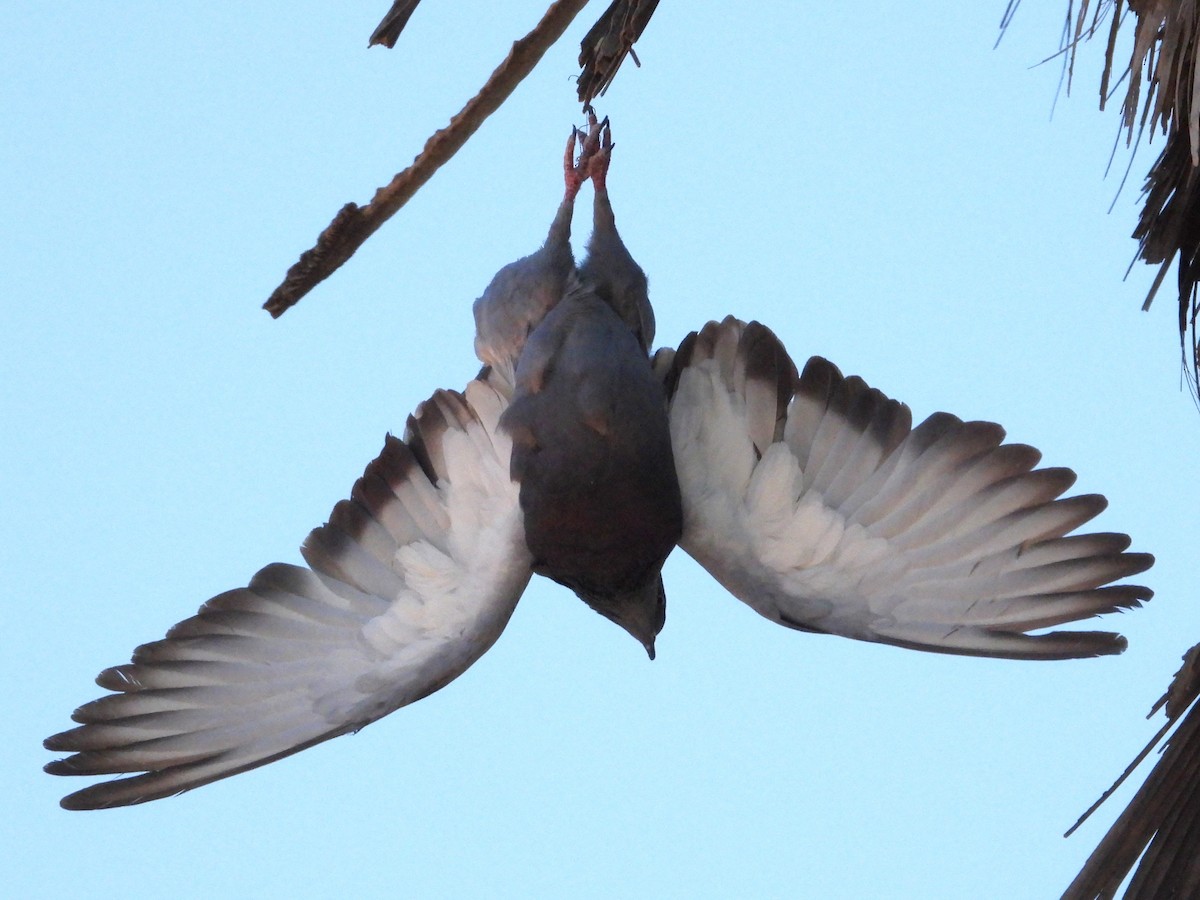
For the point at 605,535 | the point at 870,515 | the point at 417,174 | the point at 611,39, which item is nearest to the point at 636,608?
the point at 605,535

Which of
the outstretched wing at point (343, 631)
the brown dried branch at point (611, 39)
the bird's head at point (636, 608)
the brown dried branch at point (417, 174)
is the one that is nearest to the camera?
the brown dried branch at point (417, 174)

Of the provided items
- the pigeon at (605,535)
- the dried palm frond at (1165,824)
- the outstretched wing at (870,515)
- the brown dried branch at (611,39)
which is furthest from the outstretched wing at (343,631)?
the dried palm frond at (1165,824)

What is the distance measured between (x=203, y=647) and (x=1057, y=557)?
9.68 ft

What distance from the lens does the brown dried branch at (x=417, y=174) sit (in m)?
3.27

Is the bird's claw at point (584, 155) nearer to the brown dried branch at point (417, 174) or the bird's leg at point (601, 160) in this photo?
the bird's leg at point (601, 160)

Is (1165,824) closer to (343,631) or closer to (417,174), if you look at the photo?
(417,174)

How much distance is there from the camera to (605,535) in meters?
4.77

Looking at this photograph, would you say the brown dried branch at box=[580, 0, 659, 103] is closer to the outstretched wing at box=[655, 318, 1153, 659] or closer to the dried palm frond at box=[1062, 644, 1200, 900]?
the outstretched wing at box=[655, 318, 1153, 659]

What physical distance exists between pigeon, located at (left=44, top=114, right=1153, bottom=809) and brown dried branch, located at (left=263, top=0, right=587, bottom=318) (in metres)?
1.42

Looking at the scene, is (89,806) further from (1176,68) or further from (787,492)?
(1176,68)

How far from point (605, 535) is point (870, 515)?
95 cm

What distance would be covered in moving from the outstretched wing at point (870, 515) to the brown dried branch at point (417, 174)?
1.88 m

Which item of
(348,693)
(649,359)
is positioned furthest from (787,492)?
(348,693)

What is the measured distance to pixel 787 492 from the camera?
4.98 m
